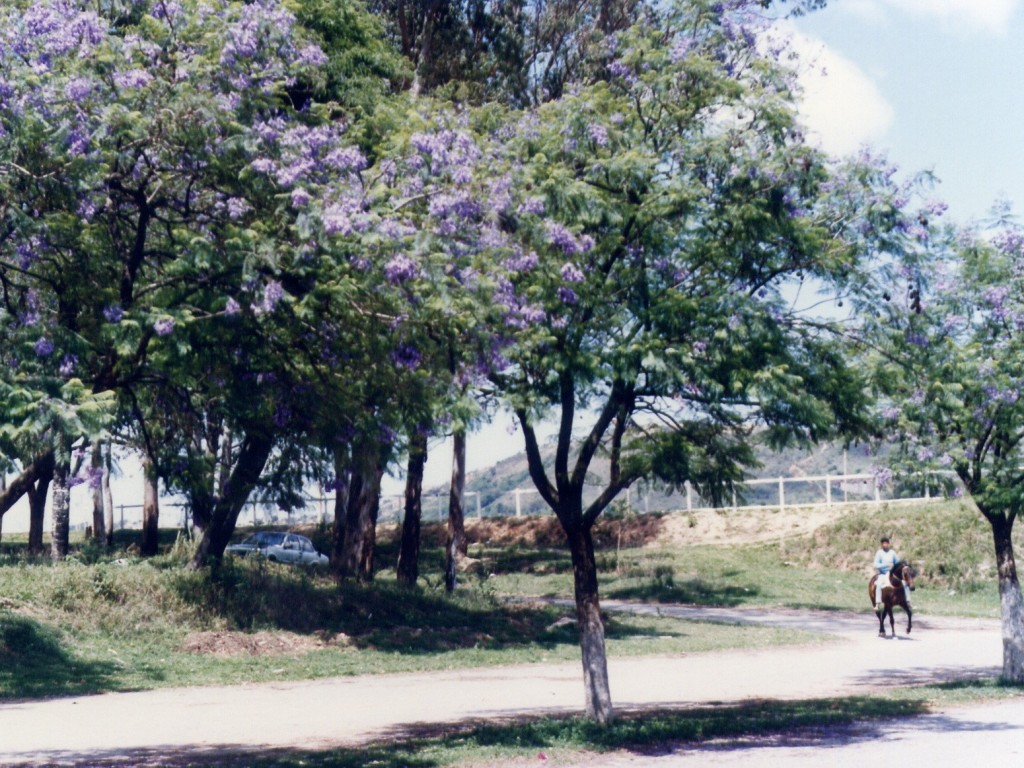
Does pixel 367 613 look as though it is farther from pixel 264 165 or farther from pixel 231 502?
pixel 264 165

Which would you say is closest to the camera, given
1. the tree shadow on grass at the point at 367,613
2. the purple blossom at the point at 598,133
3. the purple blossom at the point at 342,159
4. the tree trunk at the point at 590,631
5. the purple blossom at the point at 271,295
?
A: the purple blossom at the point at 271,295

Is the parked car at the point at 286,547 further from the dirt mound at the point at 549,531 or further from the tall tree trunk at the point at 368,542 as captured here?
the tall tree trunk at the point at 368,542

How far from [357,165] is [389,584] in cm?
1595

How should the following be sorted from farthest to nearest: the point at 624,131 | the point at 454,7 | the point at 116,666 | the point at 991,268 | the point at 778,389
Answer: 1. the point at 454,7
2. the point at 116,666
3. the point at 991,268
4. the point at 624,131
5. the point at 778,389

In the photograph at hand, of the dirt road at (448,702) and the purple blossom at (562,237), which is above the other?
the purple blossom at (562,237)

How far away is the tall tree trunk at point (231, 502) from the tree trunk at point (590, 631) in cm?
843

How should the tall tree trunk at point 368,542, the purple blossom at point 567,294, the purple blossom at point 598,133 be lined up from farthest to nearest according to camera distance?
the tall tree trunk at point 368,542 → the purple blossom at point 598,133 → the purple blossom at point 567,294

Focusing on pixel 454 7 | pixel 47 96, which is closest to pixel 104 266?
pixel 47 96

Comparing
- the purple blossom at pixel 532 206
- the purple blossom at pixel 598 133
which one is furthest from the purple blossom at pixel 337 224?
the purple blossom at pixel 598 133

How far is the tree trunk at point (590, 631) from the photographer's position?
40.4ft

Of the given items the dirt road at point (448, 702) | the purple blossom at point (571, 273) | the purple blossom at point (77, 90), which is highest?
the purple blossom at point (77, 90)

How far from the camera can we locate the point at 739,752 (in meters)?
11.2

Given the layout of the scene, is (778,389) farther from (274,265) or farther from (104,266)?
(104,266)

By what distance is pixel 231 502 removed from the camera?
2275 centimetres
